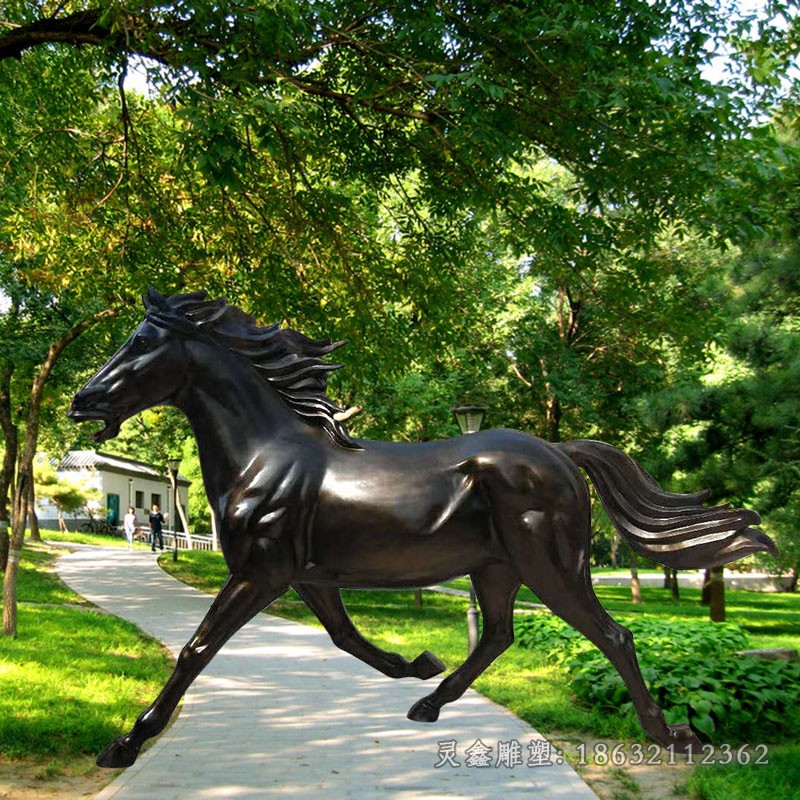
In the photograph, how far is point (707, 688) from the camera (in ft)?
27.5

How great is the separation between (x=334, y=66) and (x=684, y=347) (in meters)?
4.33

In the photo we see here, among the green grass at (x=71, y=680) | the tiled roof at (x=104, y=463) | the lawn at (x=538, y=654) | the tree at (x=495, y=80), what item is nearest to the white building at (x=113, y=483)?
the tiled roof at (x=104, y=463)

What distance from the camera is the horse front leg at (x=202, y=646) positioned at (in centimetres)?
277

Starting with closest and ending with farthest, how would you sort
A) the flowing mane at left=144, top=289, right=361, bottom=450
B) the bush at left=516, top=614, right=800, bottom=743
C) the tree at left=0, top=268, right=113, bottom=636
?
1. the flowing mane at left=144, top=289, right=361, bottom=450
2. the bush at left=516, top=614, right=800, bottom=743
3. the tree at left=0, top=268, right=113, bottom=636

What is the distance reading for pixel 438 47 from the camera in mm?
6023

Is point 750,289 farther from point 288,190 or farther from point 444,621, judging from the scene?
point 444,621

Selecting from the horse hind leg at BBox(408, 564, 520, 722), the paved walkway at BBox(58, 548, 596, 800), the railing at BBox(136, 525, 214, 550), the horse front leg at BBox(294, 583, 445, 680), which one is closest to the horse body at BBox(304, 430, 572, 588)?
the horse hind leg at BBox(408, 564, 520, 722)

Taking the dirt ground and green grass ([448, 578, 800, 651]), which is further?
green grass ([448, 578, 800, 651])

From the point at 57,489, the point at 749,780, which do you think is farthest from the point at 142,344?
the point at 57,489

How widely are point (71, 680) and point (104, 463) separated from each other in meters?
40.3

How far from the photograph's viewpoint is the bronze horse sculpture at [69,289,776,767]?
277 centimetres

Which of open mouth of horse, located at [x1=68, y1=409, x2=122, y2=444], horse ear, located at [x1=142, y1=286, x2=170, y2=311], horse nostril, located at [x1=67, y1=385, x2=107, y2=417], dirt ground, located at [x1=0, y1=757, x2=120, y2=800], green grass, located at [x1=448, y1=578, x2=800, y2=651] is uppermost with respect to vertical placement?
horse ear, located at [x1=142, y1=286, x2=170, y2=311]

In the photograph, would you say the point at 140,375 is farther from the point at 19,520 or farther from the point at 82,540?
the point at 82,540

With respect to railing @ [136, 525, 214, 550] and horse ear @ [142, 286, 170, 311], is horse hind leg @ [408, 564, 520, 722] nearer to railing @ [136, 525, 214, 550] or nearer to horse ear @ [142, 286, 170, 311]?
horse ear @ [142, 286, 170, 311]
